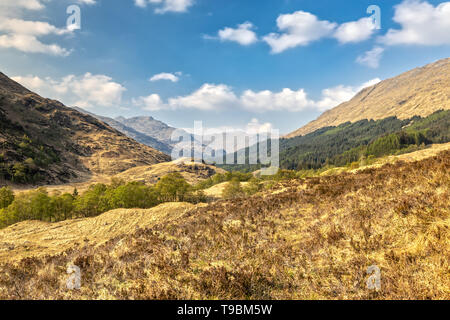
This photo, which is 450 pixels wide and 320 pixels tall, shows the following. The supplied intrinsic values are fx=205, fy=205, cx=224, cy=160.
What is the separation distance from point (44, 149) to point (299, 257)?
178 meters

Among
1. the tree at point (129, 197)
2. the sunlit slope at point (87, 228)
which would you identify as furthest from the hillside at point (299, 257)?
the tree at point (129, 197)

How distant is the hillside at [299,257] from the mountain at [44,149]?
120 m

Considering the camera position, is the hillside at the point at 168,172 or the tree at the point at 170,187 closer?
the tree at the point at 170,187

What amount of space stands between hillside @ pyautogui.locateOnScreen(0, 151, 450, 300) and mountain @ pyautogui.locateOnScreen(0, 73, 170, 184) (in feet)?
394

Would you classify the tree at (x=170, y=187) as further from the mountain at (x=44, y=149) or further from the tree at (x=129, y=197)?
the mountain at (x=44, y=149)

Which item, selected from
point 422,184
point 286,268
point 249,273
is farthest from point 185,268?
point 422,184

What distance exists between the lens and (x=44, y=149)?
5330 inches

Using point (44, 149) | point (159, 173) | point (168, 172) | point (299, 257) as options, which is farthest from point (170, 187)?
point (44, 149)

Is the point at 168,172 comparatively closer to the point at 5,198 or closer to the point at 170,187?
the point at 170,187

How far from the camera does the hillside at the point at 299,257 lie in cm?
437

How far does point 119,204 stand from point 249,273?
45314 mm

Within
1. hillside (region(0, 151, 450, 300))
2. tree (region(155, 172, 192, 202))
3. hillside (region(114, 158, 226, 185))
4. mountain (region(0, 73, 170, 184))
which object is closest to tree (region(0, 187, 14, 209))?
tree (region(155, 172, 192, 202))

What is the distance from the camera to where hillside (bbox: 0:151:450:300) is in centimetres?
437
